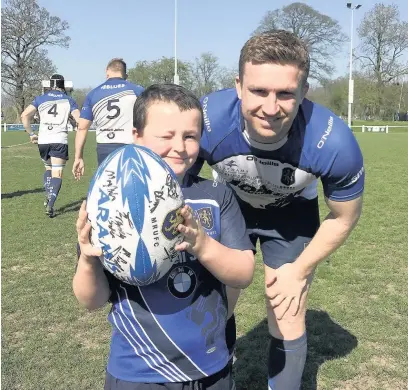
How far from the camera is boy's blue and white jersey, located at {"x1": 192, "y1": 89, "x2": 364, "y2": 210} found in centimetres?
277

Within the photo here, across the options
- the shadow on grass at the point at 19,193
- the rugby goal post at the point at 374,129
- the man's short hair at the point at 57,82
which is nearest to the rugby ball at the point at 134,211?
the man's short hair at the point at 57,82

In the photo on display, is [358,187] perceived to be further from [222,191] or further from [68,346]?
[68,346]

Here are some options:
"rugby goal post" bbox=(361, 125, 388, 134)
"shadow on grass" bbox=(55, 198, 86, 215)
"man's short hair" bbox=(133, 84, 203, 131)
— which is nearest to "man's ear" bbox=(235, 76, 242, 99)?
"man's short hair" bbox=(133, 84, 203, 131)

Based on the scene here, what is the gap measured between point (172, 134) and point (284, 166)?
1.03 m

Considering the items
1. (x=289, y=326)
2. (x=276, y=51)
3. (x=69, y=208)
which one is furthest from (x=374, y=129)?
(x=276, y=51)

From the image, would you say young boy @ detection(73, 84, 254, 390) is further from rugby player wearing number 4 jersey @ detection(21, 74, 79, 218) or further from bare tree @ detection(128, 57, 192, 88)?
bare tree @ detection(128, 57, 192, 88)

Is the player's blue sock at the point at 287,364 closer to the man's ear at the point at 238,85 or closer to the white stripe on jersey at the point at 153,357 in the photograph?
the white stripe on jersey at the point at 153,357

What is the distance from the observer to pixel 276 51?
2436 mm

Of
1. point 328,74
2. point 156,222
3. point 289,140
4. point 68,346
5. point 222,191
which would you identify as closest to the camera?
point 156,222

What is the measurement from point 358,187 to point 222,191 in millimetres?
955

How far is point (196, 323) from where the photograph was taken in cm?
218

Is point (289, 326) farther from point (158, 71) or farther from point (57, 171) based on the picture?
point (158, 71)

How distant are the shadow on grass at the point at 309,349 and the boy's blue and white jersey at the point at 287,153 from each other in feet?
5.19

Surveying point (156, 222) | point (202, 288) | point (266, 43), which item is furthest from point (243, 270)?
point (266, 43)
